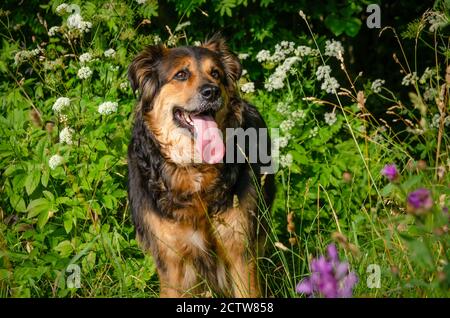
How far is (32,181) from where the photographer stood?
3.76 meters

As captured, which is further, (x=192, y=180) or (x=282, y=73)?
(x=282, y=73)

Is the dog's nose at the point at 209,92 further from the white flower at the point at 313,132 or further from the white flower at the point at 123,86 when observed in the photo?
the white flower at the point at 313,132

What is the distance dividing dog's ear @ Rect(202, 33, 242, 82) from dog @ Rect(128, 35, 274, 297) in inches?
4.4

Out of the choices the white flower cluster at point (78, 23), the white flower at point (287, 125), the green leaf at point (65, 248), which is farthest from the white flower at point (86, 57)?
the white flower at point (287, 125)

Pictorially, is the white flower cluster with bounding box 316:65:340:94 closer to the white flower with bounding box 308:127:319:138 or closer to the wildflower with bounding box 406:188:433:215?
the white flower with bounding box 308:127:319:138

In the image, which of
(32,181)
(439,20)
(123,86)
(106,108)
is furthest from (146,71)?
(439,20)

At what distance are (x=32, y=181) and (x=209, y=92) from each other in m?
1.20

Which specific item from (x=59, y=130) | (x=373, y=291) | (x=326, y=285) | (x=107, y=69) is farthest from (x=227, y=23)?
(x=326, y=285)

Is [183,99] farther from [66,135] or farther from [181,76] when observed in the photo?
[66,135]

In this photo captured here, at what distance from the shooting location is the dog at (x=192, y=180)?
11.4 ft

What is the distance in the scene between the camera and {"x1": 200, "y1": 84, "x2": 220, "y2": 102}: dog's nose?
11.8 ft

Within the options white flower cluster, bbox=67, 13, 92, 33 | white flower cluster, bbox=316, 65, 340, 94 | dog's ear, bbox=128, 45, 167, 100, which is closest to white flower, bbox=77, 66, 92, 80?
white flower cluster, bbox=67, 13, 92, 33
